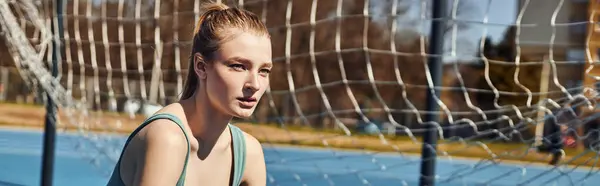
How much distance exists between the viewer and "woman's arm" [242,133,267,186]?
1.44 metres

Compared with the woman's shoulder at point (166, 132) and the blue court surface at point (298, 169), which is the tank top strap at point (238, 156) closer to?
the woman's shoulder at point (166, 132)

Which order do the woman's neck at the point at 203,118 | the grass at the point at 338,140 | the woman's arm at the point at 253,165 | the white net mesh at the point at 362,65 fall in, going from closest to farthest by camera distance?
the woman's neck at the point at 203,118 → the woman's arm at the point at 253,165 → the white net mesh at the point at 362,65 → the grass at the point at 338,140

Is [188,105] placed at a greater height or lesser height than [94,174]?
greater

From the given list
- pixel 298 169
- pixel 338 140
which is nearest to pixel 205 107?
pixel 298 169

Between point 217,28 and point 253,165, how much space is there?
0.96 ft

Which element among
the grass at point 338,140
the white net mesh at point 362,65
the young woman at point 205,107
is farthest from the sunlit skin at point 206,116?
the grass at point 338,140

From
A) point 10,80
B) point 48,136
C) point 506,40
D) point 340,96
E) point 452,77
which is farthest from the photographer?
point 10,80

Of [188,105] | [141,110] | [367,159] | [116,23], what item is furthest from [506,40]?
[188,105]

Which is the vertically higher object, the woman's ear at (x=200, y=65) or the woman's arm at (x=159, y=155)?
the woman's ear at (x=200, y=65)

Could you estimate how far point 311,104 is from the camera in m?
9.55

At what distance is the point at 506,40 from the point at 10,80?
8.16 metres

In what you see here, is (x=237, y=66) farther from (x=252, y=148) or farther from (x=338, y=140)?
(x=338, y=140)

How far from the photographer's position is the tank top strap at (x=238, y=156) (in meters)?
1.40

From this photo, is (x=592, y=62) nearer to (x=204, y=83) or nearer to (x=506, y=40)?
(x=204, y=83)
